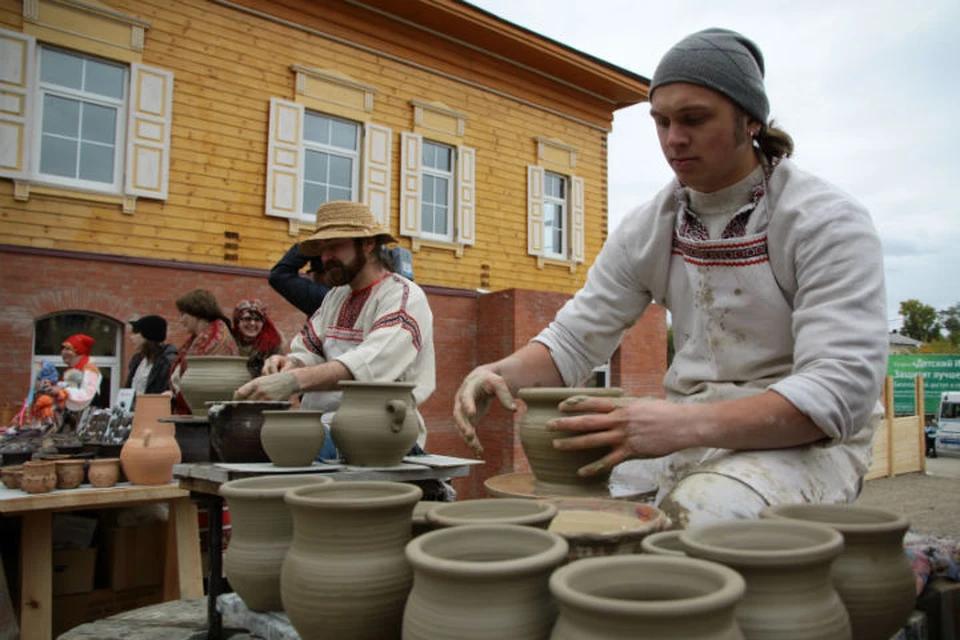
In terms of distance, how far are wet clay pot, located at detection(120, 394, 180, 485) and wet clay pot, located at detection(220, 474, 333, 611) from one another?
8.81ft

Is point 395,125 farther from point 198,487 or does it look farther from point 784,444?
point 784,444

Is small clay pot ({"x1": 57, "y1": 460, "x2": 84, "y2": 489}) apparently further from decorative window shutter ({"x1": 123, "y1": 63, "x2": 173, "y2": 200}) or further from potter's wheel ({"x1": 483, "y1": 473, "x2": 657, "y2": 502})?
decorative window shutter ({"x1": 123, "y1": 63, "x2": 173, "y2": 200})

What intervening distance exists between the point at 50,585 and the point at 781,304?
13.8 ft

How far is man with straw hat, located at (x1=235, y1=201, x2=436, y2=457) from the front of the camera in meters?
3.62

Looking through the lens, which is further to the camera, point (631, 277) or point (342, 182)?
point (342, 182)

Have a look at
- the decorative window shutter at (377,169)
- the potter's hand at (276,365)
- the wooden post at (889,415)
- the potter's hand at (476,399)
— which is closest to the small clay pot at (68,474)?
the potter's hand at (276,365)

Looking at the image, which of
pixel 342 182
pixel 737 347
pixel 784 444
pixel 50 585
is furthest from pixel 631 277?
pixel 342 182

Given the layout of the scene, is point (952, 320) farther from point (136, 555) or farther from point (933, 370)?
point (136, 555)

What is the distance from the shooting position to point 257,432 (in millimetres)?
2959

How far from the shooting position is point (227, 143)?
9031 mm

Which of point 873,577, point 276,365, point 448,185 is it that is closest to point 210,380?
point 276,365

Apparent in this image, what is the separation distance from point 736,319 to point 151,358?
6.14m

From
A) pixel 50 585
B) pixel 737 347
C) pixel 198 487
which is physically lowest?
pixel 50 585

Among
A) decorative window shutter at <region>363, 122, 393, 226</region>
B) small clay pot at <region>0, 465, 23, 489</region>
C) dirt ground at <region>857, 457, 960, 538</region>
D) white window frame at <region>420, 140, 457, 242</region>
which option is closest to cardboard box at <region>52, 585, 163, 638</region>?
small clay pot at <region>0, 465, 23, 489</region>
